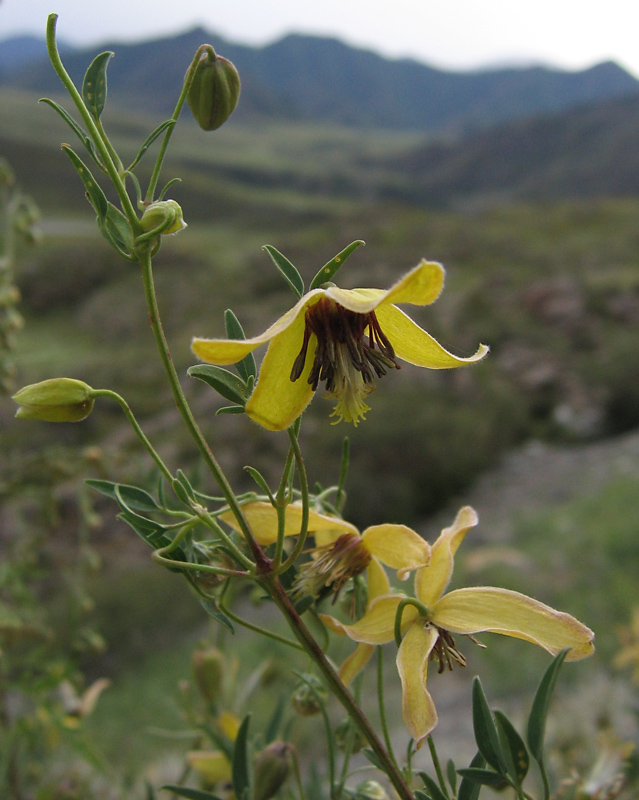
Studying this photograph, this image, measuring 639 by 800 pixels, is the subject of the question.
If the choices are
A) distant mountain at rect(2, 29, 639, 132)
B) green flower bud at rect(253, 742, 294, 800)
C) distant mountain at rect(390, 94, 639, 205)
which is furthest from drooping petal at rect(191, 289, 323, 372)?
distant mountain at rect(2, 29, 639, 132)

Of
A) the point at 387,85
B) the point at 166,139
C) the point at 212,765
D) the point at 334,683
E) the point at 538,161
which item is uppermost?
the point at 387,85

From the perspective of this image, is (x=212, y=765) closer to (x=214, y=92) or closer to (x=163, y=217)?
(x=163, y=217)

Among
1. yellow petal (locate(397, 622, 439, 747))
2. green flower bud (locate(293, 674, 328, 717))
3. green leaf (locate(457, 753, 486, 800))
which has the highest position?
yellow petal (locate(397, 622, 439, 747))

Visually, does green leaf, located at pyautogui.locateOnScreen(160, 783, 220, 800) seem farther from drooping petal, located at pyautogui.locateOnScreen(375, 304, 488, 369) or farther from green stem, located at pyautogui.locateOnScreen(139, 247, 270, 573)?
drooping petal, located at pyautogui.locateOnScreen(375, 304, 488, 369)

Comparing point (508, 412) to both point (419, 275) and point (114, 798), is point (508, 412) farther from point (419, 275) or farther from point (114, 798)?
point (419, 275)

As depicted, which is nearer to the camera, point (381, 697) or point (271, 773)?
point (381, 697)

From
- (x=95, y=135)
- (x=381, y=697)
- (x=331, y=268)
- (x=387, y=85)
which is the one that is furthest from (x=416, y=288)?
(x=387, y=85)

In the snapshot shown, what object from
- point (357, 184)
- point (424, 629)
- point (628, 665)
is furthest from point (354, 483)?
point (357, 184)
